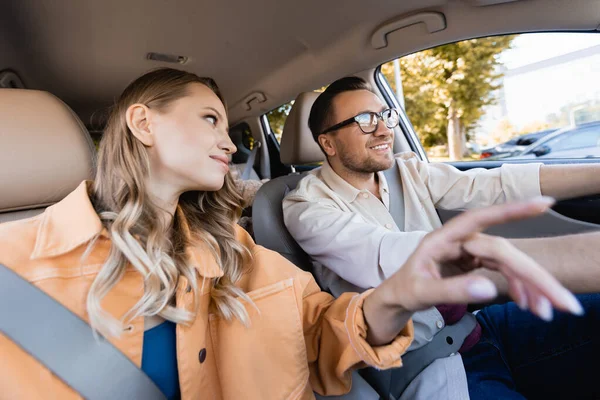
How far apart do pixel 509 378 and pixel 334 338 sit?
676mm

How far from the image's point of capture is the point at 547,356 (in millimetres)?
1431

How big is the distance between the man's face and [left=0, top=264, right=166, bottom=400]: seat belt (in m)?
1.29

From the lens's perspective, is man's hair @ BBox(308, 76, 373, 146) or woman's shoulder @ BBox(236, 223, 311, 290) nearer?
woman's shoulder @ BBox(236, 223, 311, 290)

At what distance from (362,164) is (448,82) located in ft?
5.68

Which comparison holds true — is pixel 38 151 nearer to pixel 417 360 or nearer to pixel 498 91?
pixel 417 360

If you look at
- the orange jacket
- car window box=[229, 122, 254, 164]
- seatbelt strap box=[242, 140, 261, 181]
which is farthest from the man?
car window box=[229, 122, 254, 164]

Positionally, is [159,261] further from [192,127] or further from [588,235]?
[588,235]

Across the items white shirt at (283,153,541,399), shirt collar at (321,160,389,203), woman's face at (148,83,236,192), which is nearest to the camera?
woman's face at (148,83,236,192)

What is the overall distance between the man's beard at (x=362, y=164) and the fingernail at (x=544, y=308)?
1351 millimetres

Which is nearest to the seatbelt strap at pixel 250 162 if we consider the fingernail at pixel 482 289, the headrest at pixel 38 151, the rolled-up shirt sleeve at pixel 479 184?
the rolled-up shirt sleeve at pixel 479 184

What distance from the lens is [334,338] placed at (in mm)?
1043

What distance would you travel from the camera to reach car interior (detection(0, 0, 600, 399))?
143 cm

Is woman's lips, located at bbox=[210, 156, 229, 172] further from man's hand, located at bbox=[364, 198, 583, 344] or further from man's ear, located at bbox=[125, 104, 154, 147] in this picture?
man's hand, located at bbox=[364, 198, 583, 344]

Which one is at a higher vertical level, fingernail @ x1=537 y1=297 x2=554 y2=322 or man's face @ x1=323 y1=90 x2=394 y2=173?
man's face @ x1=323 y1=90 x2=394 y2=173
